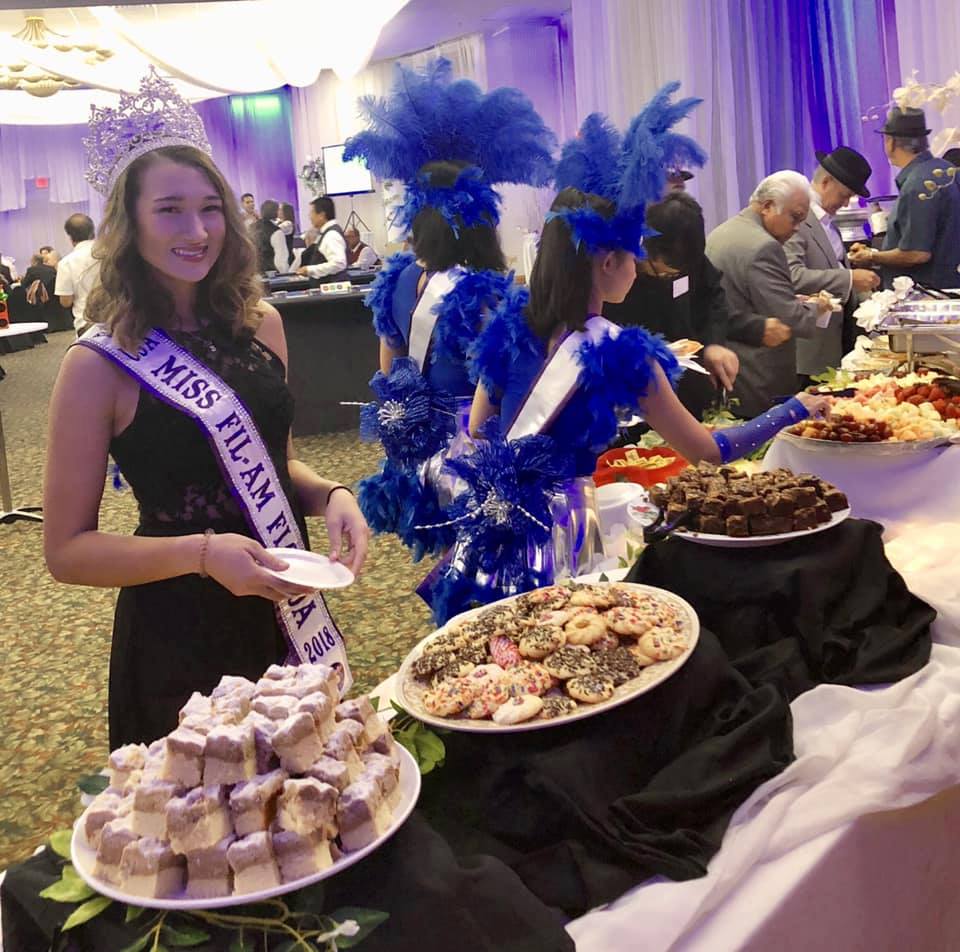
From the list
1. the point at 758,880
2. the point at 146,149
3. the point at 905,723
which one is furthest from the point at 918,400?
the point at 146,149

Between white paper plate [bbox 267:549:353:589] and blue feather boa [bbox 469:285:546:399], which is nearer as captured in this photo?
white paper plate [bbox 267:549:353:589]

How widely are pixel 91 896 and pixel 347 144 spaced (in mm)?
2458

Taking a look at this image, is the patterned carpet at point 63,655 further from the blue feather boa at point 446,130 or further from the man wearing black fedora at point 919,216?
the man wearing black fedora at point 919,216

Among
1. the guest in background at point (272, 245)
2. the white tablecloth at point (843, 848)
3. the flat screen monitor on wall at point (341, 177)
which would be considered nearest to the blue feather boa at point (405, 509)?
the white tablecloth at point (843, 848)

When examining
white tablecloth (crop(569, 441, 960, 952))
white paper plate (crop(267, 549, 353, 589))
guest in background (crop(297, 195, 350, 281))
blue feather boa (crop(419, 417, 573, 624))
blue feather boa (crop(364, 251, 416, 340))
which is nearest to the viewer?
white tablecloth (crop(569, 441, 960, 952))

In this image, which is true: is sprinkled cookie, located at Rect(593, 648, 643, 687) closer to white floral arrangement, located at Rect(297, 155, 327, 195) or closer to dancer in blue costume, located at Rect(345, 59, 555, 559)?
dancer in blue costume, located at Rect(345, 59, 555, 559)

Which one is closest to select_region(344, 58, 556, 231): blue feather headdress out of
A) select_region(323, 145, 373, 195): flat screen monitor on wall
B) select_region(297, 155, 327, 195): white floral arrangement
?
select_region(323, 145, 373, 195): flat screen monitor on wall

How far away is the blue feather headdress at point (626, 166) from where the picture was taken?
184cm

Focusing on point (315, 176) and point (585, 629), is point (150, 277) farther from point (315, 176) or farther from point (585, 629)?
point (315, 176)

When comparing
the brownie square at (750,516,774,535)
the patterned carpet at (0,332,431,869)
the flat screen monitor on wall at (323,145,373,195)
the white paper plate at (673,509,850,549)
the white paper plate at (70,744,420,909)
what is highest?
the flat screen monitor on wall at (323,145,373,195)

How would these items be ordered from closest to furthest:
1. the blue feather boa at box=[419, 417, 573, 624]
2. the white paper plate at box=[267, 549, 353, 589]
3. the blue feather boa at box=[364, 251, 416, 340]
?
the white paper plate at box=[267, 549, 353, 589] < the blue feather boa at box=[419, 417, 573, 624] < the blue feather boa at box=[364, 251, 416, 340]

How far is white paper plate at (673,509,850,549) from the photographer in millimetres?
1349

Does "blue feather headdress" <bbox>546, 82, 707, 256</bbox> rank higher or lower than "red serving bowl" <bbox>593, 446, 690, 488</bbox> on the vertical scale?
higher

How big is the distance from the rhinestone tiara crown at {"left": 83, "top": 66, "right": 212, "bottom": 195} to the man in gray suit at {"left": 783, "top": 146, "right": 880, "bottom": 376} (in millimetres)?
2962
